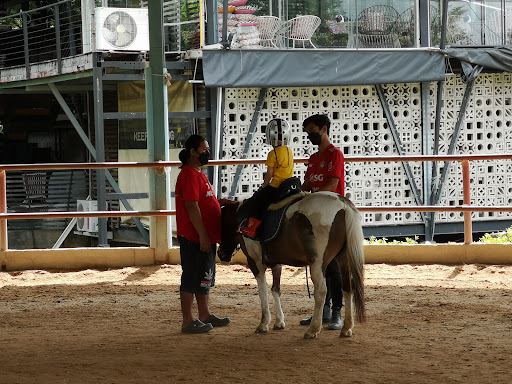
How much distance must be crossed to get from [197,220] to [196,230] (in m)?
0.10

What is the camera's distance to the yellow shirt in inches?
263

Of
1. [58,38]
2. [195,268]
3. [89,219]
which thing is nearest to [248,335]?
[195,268]

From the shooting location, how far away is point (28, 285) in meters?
10.1

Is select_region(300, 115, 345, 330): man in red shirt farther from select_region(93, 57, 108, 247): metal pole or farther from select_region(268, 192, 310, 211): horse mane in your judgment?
select_region(93, 57, 108, 247): metal pole

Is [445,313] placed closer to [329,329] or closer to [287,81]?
[329,329]

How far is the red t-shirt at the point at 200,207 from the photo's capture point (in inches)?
279

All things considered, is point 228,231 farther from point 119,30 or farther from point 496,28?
point 496,28

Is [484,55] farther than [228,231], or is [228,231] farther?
[484,55]

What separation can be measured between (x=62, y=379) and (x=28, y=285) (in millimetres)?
4728

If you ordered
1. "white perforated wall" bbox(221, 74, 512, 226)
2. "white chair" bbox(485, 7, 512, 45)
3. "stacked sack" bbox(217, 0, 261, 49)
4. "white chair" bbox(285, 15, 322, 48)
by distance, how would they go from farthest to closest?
"white chair" bbox(485, 7, 512, 45), "white perforated wall" bbox(221, 74, 512, 226), "white chair" bbox(285, 15, 322, 48), "stacked sack" bbox(217, 0, 261, 49)

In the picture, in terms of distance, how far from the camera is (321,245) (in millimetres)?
6598

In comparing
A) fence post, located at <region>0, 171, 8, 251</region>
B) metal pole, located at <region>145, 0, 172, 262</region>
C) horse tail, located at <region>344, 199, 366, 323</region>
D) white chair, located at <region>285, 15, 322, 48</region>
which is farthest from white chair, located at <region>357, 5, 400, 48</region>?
horse tail, located at <region>344, 199, 366, 323</region>

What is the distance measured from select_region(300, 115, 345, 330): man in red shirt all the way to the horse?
28 cm

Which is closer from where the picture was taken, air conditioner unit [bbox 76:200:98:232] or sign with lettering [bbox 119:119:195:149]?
sign with lettering [bbox 119:119:195:149]
